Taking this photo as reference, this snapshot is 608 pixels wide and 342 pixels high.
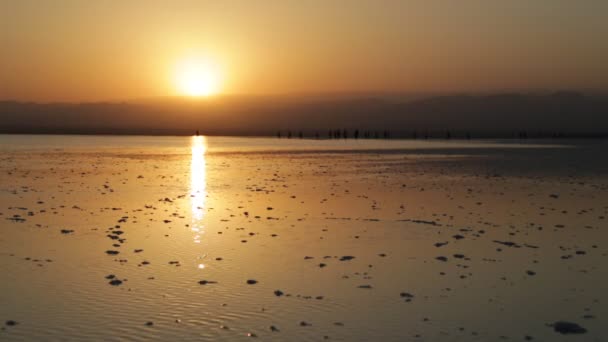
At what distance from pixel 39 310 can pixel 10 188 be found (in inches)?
855

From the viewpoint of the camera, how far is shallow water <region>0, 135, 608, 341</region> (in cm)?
988

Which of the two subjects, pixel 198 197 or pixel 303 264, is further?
pixel 198 197

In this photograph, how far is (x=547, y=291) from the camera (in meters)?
11.9

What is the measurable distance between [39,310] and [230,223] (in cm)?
A: 974

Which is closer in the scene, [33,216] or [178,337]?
[178,337]

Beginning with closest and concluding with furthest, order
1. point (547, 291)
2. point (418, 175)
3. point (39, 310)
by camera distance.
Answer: point (39, 310) → point (547, 291) → point (418, 175)

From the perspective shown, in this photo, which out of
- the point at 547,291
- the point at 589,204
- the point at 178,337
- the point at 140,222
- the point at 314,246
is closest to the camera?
the point at 178,337

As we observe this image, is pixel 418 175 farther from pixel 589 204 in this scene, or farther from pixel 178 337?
pixel 178 337

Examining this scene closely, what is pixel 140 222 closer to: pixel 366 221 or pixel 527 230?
pixel 366 221

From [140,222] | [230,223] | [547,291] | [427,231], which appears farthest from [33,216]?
[547,291]

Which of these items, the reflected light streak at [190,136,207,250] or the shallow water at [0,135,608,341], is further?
the reflected light streak at [190,136,207,250]

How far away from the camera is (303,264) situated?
14.2m

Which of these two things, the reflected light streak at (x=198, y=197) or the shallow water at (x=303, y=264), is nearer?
the shallow water at (x=303, y=264)

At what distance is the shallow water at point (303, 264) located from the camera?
9883mm
